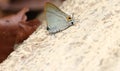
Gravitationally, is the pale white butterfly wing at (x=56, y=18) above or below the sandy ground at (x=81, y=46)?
above

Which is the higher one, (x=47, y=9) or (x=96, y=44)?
(x=47, y=9)

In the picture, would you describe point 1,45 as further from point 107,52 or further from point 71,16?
point 107,52

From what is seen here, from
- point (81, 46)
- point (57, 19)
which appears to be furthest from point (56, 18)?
point (81, 46)

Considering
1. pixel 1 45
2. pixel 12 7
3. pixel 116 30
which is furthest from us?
pixel 12 7

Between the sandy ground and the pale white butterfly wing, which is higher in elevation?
the pale white butterfly wing

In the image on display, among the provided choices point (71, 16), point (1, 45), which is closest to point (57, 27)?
point (71, 16)

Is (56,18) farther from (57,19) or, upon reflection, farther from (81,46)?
(81,46)

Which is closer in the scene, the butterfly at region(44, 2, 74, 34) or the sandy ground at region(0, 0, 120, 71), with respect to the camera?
the sandy ground at region(0, 0, 120, 71)
